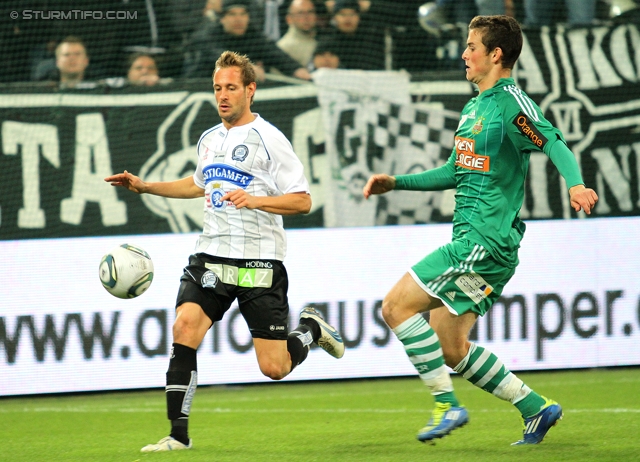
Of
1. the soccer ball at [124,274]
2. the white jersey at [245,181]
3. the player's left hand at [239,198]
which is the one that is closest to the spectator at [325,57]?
the white jersey at [245,181]

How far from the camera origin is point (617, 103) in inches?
350

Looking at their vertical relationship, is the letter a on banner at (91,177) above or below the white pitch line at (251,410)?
above

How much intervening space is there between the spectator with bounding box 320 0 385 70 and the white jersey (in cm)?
423

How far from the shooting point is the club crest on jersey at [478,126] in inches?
183

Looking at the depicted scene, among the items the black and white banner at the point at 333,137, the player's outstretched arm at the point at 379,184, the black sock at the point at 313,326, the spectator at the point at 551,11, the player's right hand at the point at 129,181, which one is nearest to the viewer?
the player's outstretched arm at the point at 379,184

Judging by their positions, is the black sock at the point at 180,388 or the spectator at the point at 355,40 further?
the spectator at the point at 355,40

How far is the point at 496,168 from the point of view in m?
4.62

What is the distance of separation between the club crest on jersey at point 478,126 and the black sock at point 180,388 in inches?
68.3

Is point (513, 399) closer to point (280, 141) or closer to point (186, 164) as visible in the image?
point (280, 141)

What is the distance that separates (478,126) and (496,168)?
0.72 ft

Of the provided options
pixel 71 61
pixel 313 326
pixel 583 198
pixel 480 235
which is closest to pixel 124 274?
pixel 313 326

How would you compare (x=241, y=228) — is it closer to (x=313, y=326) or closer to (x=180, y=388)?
(x=180, y=388)

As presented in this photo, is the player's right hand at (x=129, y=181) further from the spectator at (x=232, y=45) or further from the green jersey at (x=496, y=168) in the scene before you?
the spectator at (x=232, y=45)

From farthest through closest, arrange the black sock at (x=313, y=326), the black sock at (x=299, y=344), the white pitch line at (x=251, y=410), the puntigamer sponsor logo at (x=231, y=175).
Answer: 1. the white pitch line at (x=251, y=410)
2. the black sock at (x=313, y=326)
3. the black sock at (x=299, y=344)
4. the puntigamer sponsor logo at (x=231, y=175)
